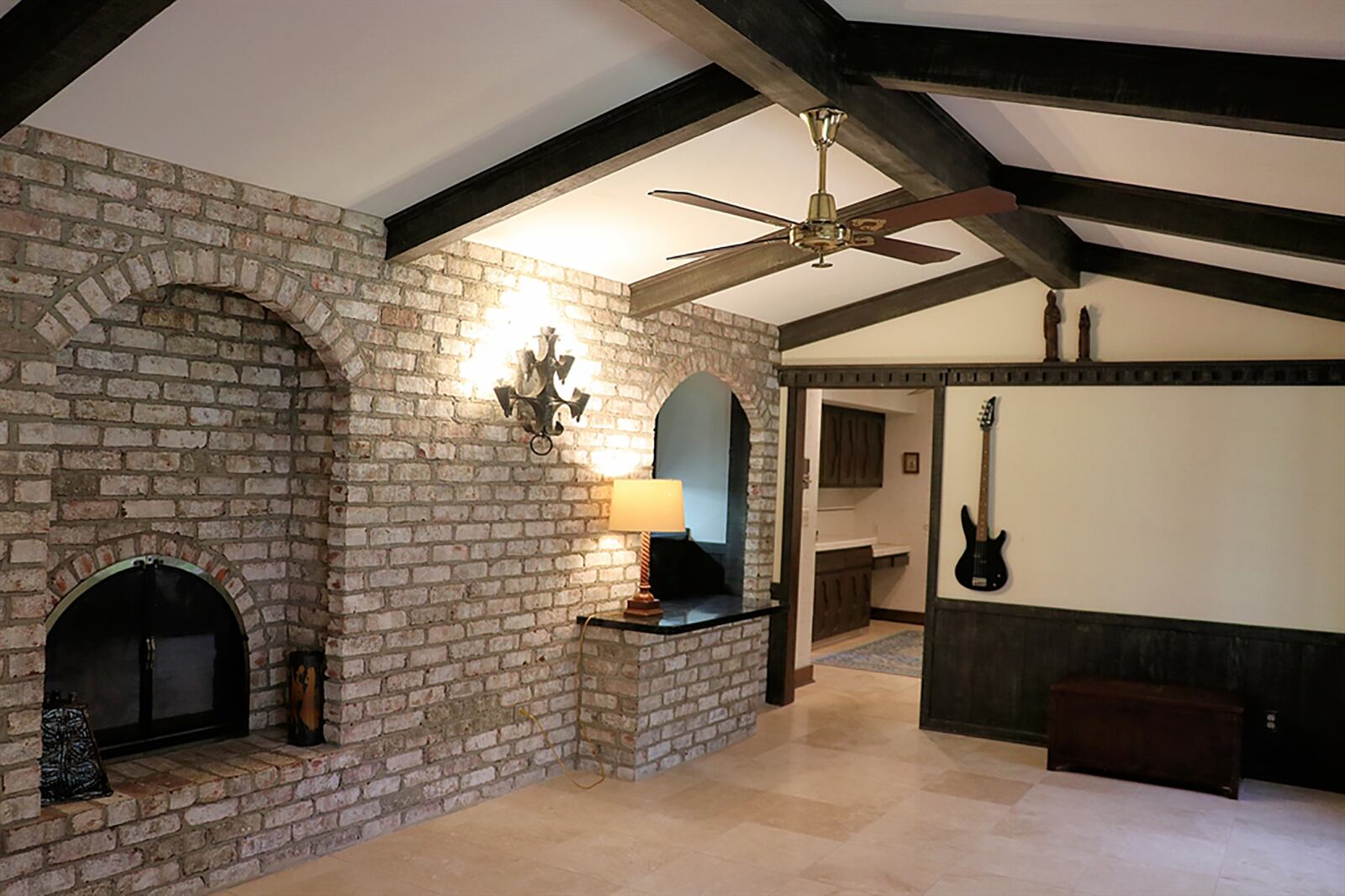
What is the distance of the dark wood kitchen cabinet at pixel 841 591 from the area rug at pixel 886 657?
1.15ft

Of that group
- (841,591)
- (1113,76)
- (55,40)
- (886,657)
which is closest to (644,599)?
(1113,76)

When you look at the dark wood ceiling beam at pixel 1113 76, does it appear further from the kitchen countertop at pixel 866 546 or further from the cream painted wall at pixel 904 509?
the cream painted wall at pixel 904 509

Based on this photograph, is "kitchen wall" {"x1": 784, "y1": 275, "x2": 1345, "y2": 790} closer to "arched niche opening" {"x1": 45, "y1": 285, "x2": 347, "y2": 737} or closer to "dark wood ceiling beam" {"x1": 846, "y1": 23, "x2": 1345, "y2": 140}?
"dark wood ceiling beam" {"x1": 846, "y1": 23, "x2": 1345, "y2": 140}

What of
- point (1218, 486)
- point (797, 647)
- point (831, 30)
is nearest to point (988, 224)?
point (831, 30)

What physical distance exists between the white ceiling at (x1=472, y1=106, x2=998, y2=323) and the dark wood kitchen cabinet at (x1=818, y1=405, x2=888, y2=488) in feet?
13.6

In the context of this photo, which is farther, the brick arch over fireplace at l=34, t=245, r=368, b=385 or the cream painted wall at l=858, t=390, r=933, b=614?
the cream painted wall at l=858, t=390, r=933, b=614

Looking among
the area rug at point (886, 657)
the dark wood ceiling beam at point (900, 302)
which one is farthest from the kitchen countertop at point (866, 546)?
the dark wood ceiling beam at point (900, 302)

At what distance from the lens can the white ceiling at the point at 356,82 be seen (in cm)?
301

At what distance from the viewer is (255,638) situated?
4543 millimetres

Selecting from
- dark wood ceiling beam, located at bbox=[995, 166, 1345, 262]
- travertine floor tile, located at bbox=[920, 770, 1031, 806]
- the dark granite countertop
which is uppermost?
dark wood ceiling beam, located at bbox=[995, 166, 1345, 262]

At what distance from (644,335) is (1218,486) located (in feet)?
11.3

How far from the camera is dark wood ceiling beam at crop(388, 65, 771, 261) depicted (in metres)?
3.69

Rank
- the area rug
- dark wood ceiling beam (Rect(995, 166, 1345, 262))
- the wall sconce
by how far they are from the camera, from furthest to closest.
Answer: the area rug
the wall sconce
dark wood ceiling beam (Rect(995, 166, 1345, 262))

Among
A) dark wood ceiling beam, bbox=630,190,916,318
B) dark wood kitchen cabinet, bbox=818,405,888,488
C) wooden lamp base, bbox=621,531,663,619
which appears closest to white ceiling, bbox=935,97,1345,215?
dark wood ceiling beam, bbox=630,190,916,318
